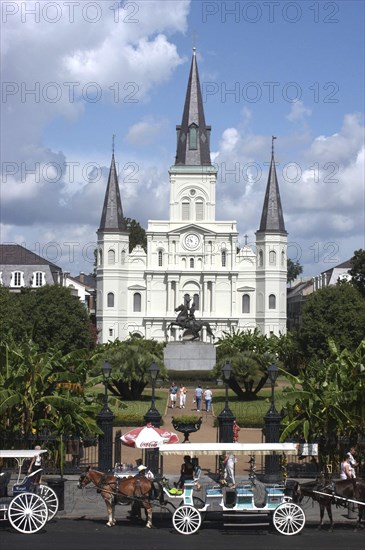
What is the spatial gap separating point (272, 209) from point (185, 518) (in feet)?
301

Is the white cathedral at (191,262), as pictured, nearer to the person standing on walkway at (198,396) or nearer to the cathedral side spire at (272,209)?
the cathedral side spire at (272,209)

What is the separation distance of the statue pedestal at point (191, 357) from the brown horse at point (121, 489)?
48.2 metres

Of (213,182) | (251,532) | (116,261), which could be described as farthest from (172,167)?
(251,532)

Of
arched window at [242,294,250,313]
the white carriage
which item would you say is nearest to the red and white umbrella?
the white carriage

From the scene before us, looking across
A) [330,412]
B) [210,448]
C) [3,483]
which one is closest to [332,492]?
[210,448]

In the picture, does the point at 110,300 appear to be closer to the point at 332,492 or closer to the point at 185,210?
the point at 185,210

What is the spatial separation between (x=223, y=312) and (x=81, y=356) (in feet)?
265

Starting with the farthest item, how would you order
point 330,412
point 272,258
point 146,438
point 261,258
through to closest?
1. point 261,258
2. point 272,258
3. point 330,412
4. point 146,438

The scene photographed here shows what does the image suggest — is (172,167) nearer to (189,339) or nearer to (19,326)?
(189,339)

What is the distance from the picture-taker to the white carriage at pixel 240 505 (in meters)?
20.1

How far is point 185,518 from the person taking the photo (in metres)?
20.0

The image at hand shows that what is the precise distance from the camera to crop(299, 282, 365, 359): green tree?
7350cm

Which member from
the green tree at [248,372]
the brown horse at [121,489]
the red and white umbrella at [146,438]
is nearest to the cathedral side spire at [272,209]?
the green tree at [248,372]

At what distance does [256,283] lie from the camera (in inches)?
4407
